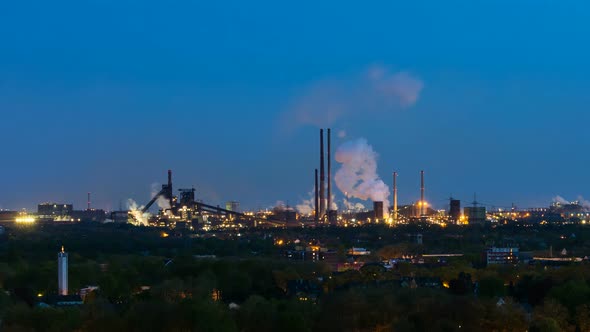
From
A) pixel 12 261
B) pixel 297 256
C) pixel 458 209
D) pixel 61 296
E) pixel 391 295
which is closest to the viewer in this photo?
pixel 391 295

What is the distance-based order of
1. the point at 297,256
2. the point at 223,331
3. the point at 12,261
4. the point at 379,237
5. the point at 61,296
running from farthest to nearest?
1. the point at 379,237
2. the point at 297,256
3. the point at 12,261
4. the point at 61,296
5. the point at 223,331

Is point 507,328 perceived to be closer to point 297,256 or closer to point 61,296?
point 61,296

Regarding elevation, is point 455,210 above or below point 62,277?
above

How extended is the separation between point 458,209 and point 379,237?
41235 millimetres

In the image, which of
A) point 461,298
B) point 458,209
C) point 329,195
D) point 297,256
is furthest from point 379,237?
point 461,298

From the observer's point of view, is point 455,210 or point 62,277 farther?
point 455,210

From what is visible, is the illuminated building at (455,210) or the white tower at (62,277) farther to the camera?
the illuminated building at (455,210)

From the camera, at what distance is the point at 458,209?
148 meters

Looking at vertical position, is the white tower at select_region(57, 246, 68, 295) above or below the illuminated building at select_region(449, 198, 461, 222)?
below

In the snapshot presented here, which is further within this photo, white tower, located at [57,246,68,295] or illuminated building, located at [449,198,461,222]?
illuminated building, located at [449,198,461,222]

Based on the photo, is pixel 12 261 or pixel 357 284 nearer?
pixel 357 284

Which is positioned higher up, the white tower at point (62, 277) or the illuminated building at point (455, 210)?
the illuminated building at point (455, 210)

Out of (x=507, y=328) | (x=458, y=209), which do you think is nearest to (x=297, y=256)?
(x=507, y=328)

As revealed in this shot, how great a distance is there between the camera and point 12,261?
64875mm
